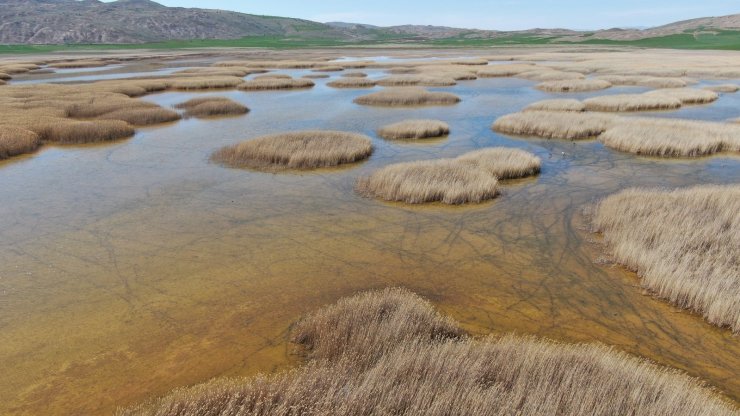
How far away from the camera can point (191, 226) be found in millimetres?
12820

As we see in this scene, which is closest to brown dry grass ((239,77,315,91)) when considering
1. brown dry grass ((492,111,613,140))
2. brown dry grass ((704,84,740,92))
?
brown dry grass ((492,111,613,140))

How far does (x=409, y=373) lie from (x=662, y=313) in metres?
5.77

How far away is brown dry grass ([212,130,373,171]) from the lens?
1922 cm

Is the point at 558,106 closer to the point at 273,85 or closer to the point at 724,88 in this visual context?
the point at 724,88

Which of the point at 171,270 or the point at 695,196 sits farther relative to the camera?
the point at 695,196

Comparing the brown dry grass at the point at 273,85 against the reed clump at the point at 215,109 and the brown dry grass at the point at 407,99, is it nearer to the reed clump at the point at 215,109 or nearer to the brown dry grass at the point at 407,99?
the brown dry grass at the point at 407,99

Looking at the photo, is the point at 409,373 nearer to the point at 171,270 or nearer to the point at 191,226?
the point at 171,270

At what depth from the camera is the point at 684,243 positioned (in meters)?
10.0

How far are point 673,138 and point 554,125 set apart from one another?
5.69m

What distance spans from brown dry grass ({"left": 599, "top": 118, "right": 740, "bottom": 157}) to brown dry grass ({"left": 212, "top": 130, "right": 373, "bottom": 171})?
40.6 ft

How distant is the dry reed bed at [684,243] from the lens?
8.48 metres

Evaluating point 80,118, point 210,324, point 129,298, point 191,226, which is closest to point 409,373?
point 210,324

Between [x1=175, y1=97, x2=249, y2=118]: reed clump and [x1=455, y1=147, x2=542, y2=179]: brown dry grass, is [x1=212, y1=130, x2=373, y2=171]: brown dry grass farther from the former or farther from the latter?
[x1=175, y1=97, x2=249, y2=118]: reed clump

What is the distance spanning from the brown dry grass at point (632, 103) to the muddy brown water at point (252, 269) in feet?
41.7
